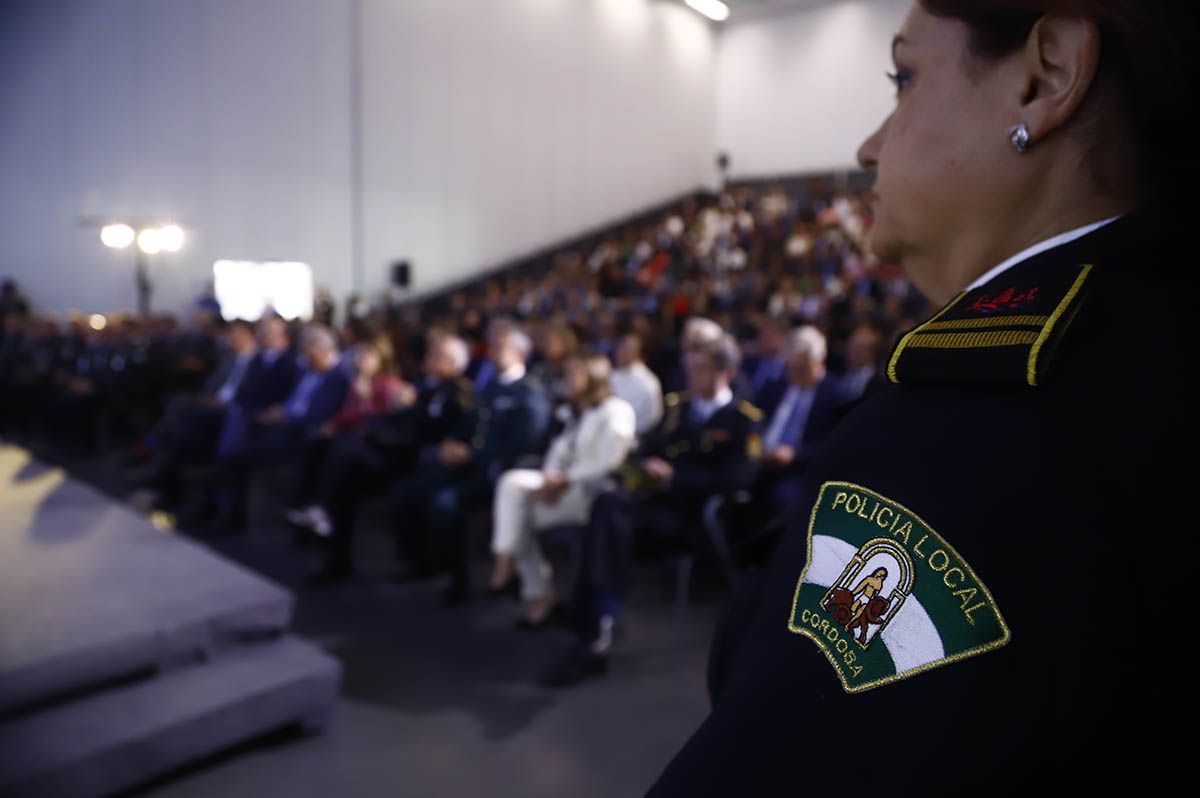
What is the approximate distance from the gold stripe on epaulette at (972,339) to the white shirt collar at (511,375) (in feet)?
11.4

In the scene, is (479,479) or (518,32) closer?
(479,479)

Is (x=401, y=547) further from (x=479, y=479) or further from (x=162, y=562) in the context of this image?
(x=162, y=562)

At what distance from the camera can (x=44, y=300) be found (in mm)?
3955

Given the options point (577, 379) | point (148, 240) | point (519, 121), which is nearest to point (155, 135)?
point (148, 240)

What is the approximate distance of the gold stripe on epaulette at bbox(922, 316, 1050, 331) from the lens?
0.39 metres

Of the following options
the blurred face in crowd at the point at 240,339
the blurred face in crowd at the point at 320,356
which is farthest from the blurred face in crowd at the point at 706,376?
the blurred face in crowd at the point at 240,339

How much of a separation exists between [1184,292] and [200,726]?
7.61 ft

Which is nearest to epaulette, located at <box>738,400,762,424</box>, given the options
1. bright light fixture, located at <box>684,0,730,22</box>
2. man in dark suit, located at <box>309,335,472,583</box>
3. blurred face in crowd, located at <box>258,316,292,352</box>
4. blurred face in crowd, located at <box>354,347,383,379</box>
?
man in dark suit, located at <box>309,335,472,583</box>

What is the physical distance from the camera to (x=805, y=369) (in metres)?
3.68

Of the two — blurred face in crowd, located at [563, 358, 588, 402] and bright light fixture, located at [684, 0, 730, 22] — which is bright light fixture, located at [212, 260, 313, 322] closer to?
blurred face in crowd, located at [563, 358, 588, 402]

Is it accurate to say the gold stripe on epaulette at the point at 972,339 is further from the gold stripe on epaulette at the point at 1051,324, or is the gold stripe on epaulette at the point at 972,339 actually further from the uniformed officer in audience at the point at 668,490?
the uniformed officer in audience at the point at 668,490

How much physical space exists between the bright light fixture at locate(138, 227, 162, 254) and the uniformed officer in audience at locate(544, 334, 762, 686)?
263 cm

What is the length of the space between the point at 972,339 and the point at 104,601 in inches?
96.8

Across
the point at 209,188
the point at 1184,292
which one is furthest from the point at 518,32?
the point at 1184,292
